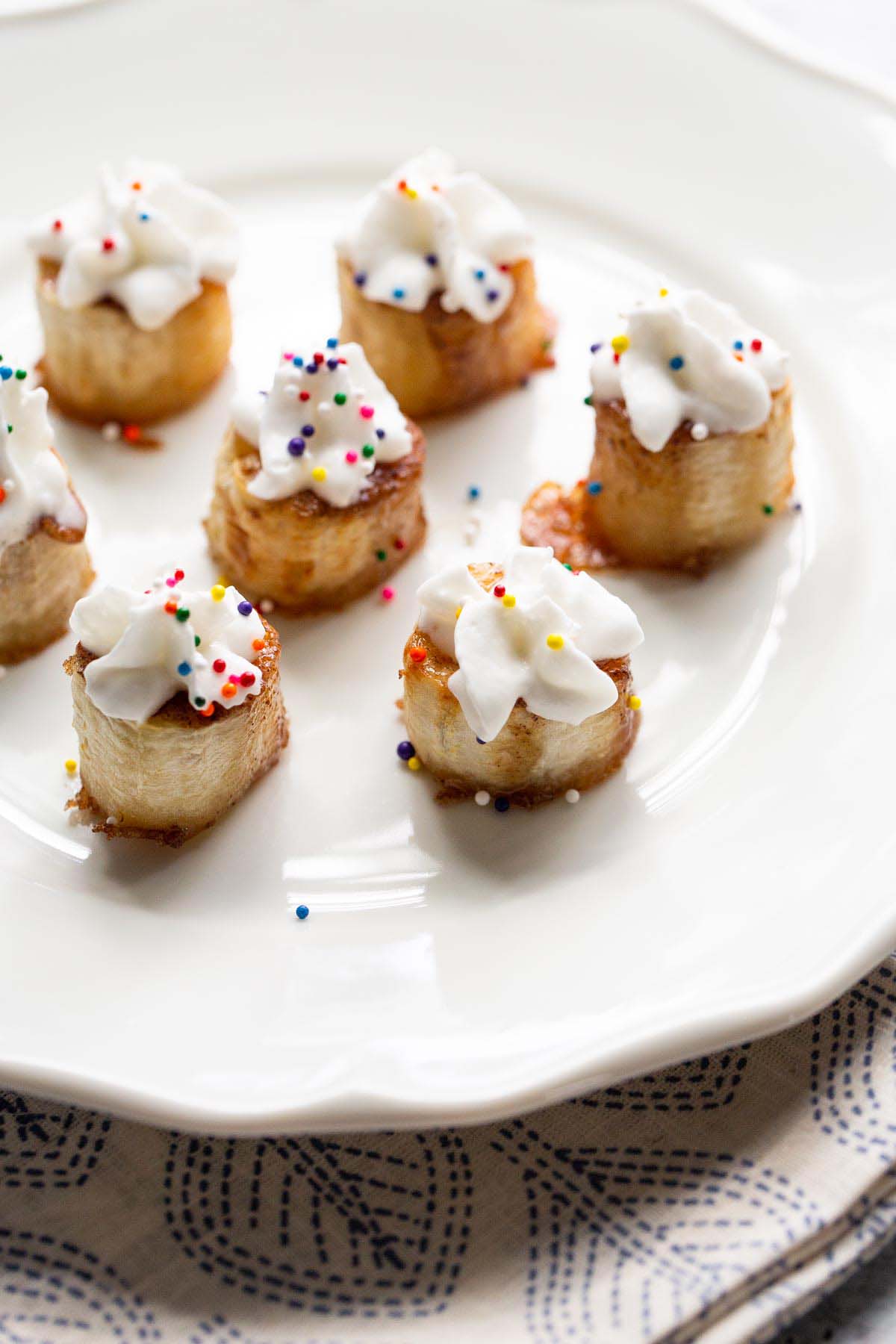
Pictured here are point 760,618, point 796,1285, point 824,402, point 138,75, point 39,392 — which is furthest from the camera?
point 138,75

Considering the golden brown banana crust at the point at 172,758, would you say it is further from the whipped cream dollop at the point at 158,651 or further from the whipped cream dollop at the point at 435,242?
the whipped cream dollop at the point at 435,242

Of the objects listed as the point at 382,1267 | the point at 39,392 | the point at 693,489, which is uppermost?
the point at 693,489

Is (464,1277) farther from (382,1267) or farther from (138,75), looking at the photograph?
(138,75)

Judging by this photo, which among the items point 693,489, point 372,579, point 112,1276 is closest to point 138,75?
point 372,579

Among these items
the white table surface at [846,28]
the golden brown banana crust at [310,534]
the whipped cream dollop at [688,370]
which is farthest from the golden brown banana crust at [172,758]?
the white table surface at [846,28]

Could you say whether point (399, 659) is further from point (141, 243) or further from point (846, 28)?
point (846, 28)

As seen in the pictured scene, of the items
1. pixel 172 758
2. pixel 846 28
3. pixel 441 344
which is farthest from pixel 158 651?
pixel 846 28

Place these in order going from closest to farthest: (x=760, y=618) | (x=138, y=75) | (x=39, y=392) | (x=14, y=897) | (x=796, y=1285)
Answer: (x=796, y=1285) < (x=14, y=897) < (x=39, y=392) < (x=760, y=618) < (x=138, y=75)
